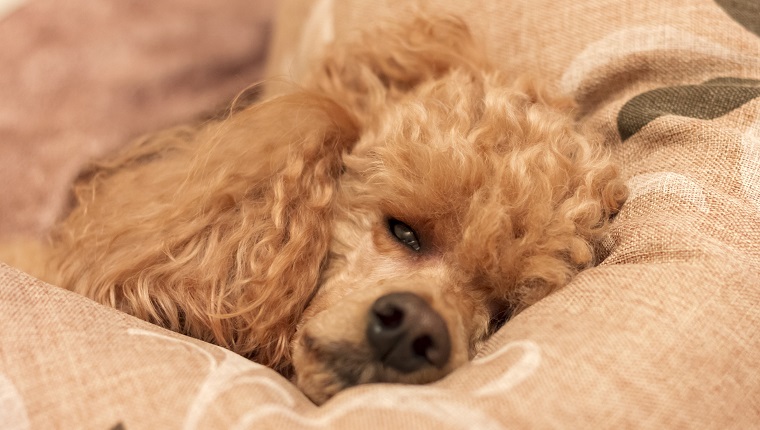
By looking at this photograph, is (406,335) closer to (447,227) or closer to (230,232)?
(447,227)

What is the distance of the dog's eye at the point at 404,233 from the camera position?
0.96m

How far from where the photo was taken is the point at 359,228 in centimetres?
101

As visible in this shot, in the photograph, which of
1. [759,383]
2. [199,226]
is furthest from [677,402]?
[199,226]

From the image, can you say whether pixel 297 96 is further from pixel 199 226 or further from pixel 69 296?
pixel 69 296

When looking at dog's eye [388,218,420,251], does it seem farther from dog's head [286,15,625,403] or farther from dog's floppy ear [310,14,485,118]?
dog's floppy ear [310,14,485,118]

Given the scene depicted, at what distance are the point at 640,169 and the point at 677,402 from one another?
41 cm

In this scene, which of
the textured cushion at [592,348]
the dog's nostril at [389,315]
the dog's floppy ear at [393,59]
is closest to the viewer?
the textured cushion at [592,348]

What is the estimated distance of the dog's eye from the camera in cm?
96

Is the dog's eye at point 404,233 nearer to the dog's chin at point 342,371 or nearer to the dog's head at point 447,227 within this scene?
the dog's head at point 447,227

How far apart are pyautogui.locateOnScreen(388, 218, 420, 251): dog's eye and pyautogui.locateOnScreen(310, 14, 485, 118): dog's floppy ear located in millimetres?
246

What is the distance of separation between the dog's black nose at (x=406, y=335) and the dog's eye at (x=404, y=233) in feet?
0.60

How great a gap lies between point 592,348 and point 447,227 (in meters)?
0.28

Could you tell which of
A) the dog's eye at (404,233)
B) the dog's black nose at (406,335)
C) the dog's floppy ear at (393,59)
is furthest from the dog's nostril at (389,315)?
the dog's floppy ear at (393,59)

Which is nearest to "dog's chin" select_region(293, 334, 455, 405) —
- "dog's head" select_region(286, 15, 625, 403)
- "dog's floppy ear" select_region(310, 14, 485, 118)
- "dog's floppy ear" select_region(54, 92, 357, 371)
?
"dog's head" select_region(286, 15, 625, 403)
